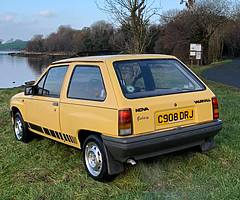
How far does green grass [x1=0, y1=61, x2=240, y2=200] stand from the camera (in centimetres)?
413

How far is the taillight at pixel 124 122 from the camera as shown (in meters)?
4.13

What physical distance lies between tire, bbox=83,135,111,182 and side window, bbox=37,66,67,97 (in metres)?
1.08

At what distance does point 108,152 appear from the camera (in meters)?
4.37

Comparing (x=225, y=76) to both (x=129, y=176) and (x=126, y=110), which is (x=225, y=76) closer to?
(x=129, y=176)

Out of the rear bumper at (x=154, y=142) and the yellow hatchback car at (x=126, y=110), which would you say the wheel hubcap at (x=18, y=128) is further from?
the rear bumper at (x=154, y=142)

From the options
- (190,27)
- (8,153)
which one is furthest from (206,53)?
(8,153)

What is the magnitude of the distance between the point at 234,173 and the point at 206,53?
35121 mm

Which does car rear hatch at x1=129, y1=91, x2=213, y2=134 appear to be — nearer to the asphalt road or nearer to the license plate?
the license plate

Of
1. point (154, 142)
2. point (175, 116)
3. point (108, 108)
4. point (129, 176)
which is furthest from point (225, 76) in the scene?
point (108, 108)

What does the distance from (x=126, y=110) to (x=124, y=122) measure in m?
0.14

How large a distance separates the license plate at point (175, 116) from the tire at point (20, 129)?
120 inches

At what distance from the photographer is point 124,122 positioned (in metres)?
4.14

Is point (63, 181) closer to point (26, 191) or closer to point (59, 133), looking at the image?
point (26, 191)

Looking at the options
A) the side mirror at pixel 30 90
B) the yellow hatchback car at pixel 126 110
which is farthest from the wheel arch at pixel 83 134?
the side mirror at pixel 30 90
